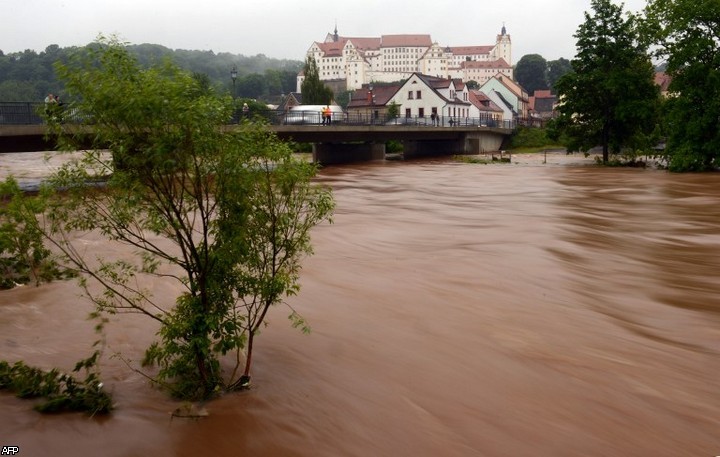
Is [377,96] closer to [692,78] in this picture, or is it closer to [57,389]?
[692,78]

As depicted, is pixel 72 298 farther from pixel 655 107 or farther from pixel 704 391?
pixel 655 107

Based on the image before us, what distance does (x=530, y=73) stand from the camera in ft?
623

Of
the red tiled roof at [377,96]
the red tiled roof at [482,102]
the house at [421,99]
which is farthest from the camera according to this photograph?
the red tiled roof at [482,102]

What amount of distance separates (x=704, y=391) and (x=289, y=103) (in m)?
128

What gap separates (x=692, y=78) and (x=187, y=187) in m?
41.8

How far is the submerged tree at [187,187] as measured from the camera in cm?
654

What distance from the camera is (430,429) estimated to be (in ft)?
25.2

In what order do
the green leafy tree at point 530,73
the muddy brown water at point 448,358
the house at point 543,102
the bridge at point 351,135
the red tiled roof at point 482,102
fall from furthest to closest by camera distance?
the green leafy tree at point 530,73
the house at point 543,102
the red tiled roof at point 482,102
the bridge at point 351,135
the muddy brown water at point 448,358

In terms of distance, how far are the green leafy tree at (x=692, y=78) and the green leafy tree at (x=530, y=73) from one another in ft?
494

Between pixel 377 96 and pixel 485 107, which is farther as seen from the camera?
pixel 485 107

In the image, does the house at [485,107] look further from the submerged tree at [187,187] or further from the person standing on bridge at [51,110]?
the person standing on bridge at [51,110]

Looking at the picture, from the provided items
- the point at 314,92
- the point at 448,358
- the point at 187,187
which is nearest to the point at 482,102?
the point at 314,92

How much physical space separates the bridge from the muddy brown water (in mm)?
16847

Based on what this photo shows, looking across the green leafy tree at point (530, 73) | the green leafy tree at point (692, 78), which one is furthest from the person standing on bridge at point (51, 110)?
the green leafy tree at point (530, 73)
